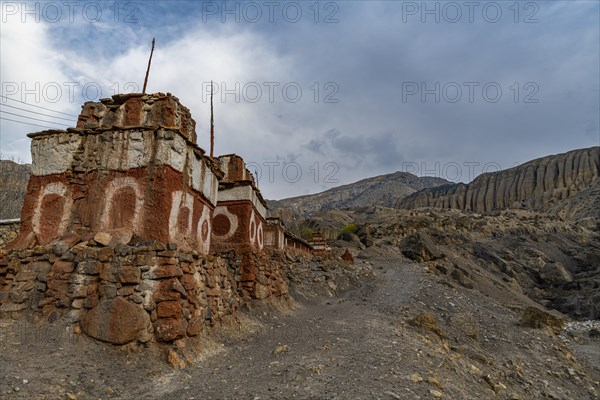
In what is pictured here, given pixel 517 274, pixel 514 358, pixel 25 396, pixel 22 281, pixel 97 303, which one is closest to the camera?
pixel 25 396

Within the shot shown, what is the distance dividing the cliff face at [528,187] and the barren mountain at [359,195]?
18842 millimetres

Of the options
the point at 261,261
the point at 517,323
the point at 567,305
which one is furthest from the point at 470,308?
the point at 567,305

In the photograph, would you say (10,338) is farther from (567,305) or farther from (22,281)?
(567,305)

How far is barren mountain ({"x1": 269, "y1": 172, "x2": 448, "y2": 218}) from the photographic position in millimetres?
133125

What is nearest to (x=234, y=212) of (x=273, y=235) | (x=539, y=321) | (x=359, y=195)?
(x=273, y=235)

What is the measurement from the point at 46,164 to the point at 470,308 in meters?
15.2

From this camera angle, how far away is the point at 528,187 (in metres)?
96.4

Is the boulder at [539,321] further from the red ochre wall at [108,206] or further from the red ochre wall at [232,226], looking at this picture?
the red ochre wall at [108,206]

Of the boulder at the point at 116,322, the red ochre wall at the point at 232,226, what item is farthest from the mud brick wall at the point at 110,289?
the red ochre wall at the point at 232,226

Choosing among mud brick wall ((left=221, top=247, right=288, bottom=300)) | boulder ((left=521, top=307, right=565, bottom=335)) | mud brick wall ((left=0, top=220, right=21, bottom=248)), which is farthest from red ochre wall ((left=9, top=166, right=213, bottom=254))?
boulder ((left=521, top=307, right=565, bottom=335))

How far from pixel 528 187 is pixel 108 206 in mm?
110000

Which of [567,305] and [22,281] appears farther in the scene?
[567,305]

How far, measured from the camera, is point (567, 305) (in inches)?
902

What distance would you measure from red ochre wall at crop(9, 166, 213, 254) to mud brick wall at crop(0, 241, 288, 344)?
0.64 metres
